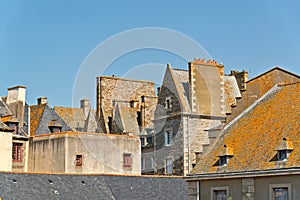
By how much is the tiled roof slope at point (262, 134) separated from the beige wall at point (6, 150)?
13306mm

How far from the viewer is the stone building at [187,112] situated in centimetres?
3953

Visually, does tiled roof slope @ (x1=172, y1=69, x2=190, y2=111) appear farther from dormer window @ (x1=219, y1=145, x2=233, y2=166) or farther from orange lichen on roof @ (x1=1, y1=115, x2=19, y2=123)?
dormer window @ (x1=219, y1=145, x2=233, y2=166)

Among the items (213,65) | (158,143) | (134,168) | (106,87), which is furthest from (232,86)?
(106,87)

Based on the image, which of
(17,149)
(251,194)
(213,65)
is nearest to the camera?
(251,194)

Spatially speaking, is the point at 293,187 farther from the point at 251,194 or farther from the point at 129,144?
the point at 129,144

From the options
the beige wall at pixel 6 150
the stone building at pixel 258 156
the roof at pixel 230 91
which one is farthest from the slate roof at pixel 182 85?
the stone building at pixel 258 156

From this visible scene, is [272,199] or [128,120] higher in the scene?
[128,120]

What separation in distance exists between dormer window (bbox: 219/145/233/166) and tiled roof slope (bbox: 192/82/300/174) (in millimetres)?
183

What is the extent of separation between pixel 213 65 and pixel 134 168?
9.10m

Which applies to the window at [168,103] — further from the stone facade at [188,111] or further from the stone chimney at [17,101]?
the stone chimney at [17,101]

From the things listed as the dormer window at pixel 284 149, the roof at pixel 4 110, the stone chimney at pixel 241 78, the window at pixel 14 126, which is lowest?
the dormer window at pixel 284 149

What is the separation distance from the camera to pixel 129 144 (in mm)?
39000

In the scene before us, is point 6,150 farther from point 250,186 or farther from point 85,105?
point 85,105

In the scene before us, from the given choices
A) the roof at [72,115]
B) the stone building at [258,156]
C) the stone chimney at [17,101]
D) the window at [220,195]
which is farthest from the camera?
the roof at [72,115]
